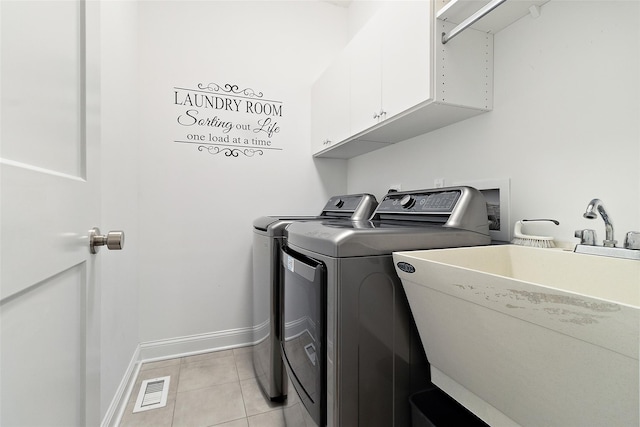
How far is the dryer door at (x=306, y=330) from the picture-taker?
956mm

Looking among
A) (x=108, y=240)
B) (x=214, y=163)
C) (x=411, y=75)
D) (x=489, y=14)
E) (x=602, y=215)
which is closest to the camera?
(x=108, y=240)

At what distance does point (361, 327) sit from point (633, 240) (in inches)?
32.4

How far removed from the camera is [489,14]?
3.96 ft

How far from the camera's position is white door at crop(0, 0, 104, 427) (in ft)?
1.42

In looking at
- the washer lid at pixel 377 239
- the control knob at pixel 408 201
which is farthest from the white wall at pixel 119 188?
the control knob at pixel 408 201

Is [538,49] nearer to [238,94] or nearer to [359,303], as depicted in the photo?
[359,303]

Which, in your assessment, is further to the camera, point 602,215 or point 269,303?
point 269,303

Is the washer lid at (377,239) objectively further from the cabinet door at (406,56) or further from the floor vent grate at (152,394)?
the floor vent grate at (152,394)

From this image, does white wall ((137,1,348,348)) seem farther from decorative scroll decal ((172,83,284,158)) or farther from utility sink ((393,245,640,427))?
utility sink ((393,245,640,427))

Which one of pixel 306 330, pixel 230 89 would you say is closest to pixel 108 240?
pixel 306 330

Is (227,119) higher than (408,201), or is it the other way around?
(227,119)

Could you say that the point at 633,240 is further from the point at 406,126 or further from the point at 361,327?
the point at 406,126

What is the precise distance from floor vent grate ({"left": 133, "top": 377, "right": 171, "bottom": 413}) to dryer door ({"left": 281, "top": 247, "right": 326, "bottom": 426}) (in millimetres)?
859

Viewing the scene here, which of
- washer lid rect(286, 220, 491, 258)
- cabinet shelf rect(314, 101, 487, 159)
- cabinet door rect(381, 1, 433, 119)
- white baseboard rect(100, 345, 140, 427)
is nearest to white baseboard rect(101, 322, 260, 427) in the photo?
white baseboard rect(100, 345, 140, 427)
